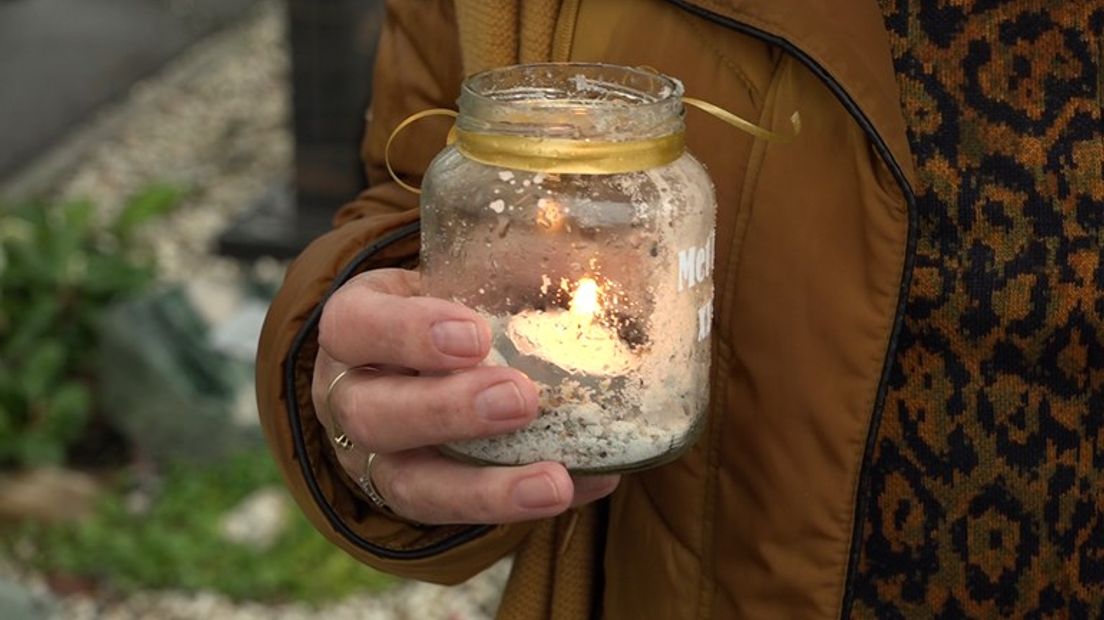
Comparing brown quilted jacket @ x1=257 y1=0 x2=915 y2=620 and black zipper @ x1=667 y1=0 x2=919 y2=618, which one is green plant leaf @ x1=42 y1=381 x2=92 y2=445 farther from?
black zipper @ x1=667 y1=0 x2=919 y2=618

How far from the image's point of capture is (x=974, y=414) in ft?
3.57

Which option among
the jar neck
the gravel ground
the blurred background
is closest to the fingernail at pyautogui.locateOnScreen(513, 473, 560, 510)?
the jar neck

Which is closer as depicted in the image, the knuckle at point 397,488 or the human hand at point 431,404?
the human hand at point 431,404

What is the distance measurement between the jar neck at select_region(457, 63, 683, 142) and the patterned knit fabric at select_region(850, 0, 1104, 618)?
0.22 m

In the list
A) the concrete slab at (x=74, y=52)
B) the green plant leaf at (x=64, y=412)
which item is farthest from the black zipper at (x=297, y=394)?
the concrete slab at (x=74, y=52)

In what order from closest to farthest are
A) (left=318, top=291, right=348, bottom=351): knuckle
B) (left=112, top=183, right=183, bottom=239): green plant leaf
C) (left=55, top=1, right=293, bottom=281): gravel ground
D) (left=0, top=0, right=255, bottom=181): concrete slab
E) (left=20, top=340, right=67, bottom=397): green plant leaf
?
1. (left=318, top=291, right=348, bottom=351): knuckle
2. (left=20, top=340, right=67, bottom=397): green plant leaf
3. (left=112, top=183, right=183, bottom=239): green plant leaf
4. (left=55, top=1, right=293, bottom=281): gravel ground
5. (left=0, top=0, right=255, bottom=181): concrete slab

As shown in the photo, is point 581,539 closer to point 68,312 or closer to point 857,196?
point 857,196

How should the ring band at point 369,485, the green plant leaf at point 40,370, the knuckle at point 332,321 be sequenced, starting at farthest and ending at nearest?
1. the green plant leaf at point 40,370
2. the ring band at point 369,485
3. the knuckle at point 332,321

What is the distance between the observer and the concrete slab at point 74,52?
21.0 feet

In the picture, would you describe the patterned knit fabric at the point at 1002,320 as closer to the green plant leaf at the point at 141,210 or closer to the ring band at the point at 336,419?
the ring band at the point at 336,419

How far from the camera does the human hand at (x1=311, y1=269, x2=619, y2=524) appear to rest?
2.91ft

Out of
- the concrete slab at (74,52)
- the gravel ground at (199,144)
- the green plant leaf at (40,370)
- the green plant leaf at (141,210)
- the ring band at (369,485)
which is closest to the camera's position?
the ring band at (369,485)

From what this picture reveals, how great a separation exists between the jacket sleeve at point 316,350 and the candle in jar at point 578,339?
29 centimetres

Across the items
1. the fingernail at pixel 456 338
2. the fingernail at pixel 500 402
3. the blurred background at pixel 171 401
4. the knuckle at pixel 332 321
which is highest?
the fingernail at pixel 456 338
